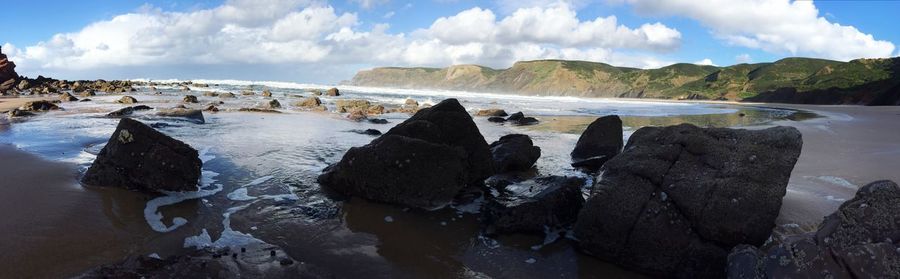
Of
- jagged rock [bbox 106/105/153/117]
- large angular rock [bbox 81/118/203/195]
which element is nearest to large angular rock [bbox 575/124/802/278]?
large angular rock [bbox 81/118/203/195]

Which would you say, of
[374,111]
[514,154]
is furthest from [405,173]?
[374,111]

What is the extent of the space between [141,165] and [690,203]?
30.3ft

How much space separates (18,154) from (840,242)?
50.2 feet

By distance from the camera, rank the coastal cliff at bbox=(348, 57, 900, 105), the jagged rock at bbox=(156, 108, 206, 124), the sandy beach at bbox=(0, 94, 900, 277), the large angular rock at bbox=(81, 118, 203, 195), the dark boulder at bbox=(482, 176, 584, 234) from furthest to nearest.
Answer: the coastal cliff at bbox=(348, 57, 900, 105)
the jagged rock at bbox=(156, 108, 206, 124)
the large angular rock at bbox=(81, 118, 203, 195)
the dark boulder at bbox=(482, 176, 584, 234)
the sandy beach at bbox=(0, 94, 900, 277)

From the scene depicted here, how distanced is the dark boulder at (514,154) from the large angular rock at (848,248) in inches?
267

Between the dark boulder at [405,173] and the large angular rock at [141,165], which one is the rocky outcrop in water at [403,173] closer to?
the dark boulder at [405,173]

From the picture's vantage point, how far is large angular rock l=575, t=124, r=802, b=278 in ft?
20.7

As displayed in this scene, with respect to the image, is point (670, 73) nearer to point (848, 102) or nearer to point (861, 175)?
point (848, 102)

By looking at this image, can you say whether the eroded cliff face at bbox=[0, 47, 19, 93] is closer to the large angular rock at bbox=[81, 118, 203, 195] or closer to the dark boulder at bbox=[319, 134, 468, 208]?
the large angular rock at bbox=[81, 118, 203, 195]

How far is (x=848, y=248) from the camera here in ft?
15.3

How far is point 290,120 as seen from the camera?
22.9 meters

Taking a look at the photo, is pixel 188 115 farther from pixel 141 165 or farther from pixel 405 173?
pixel 405 173

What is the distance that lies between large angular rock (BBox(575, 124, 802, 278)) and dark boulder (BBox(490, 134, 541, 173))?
4.25 metres

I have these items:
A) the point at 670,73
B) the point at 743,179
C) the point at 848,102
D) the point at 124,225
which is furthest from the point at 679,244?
the point at 670,73
